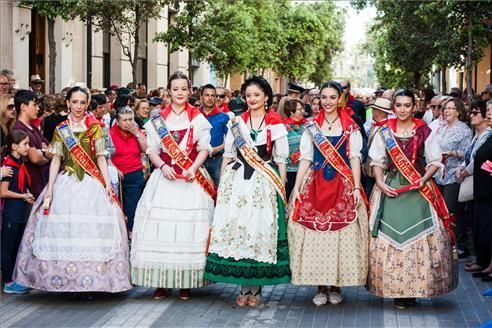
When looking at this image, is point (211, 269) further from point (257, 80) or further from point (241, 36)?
point (241, 36)

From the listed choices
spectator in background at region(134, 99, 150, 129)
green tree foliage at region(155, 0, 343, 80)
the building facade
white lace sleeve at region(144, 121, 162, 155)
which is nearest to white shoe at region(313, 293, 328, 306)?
white lace sleeve at region(144, 121, 162, 155)

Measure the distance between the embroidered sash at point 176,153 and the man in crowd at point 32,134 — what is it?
4.13 ft

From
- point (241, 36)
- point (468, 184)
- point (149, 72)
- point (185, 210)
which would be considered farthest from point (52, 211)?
point (149, 72)

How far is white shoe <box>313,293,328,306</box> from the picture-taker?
8688mm

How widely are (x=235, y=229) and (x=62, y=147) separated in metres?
1.82

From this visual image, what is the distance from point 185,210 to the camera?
344 inches

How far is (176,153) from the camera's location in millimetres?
8805

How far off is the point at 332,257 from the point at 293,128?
3998mm

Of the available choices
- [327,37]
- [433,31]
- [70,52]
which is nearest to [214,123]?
[70,52]

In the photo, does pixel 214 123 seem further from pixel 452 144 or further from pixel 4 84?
pixel 452 144

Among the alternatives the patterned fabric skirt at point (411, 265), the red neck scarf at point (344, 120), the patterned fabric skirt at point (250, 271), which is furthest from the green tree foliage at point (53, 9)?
the patterned fabric skirt at point (411, 265)

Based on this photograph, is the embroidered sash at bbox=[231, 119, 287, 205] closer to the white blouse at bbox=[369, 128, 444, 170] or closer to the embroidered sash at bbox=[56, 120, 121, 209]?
the white blouse at bbox=[369, 128, 444, 170]

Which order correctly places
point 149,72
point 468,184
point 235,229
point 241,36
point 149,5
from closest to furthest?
point 235,229
point 468,184
point 149,5
point 241,36
point 149,72

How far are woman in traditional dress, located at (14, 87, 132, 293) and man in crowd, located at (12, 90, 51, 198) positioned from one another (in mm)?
534
